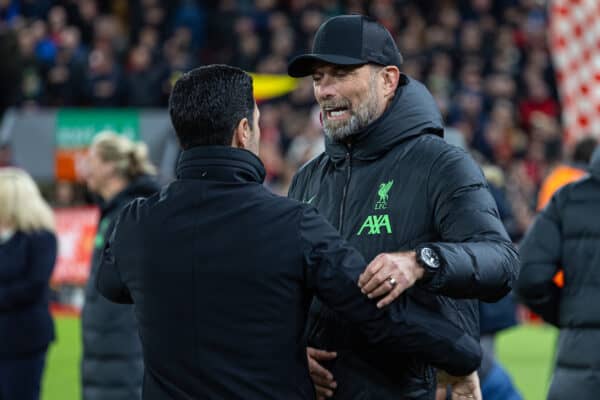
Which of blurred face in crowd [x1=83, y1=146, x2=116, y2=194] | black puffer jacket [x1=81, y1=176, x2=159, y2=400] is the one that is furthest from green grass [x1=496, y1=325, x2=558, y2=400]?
blurred face in crowd [x1=83, y1=146, x2=116, y2=194]

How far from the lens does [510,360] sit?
1140 centimetres

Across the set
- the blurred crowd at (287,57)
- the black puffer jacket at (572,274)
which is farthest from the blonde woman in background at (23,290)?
the blurred crowd at (287,57)

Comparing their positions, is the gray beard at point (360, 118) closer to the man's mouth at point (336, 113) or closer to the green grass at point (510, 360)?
the man's mouth at point (336, 113)

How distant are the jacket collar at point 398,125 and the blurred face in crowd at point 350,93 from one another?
36mm

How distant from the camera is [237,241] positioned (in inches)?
126

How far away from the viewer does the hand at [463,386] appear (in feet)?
11.7

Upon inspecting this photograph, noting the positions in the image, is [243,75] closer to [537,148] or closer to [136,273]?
[136,273]

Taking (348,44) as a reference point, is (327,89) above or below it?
below

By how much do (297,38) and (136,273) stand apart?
15513 millimetres

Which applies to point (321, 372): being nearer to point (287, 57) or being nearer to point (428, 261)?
point (428, 261)

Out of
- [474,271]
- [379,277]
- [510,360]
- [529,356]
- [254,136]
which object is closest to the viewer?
[379,277]

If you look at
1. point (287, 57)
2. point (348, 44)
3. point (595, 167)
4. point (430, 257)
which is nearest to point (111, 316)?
point (595, 167)

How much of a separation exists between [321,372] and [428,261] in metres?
0.62

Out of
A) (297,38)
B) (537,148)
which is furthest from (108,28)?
(537,148)
